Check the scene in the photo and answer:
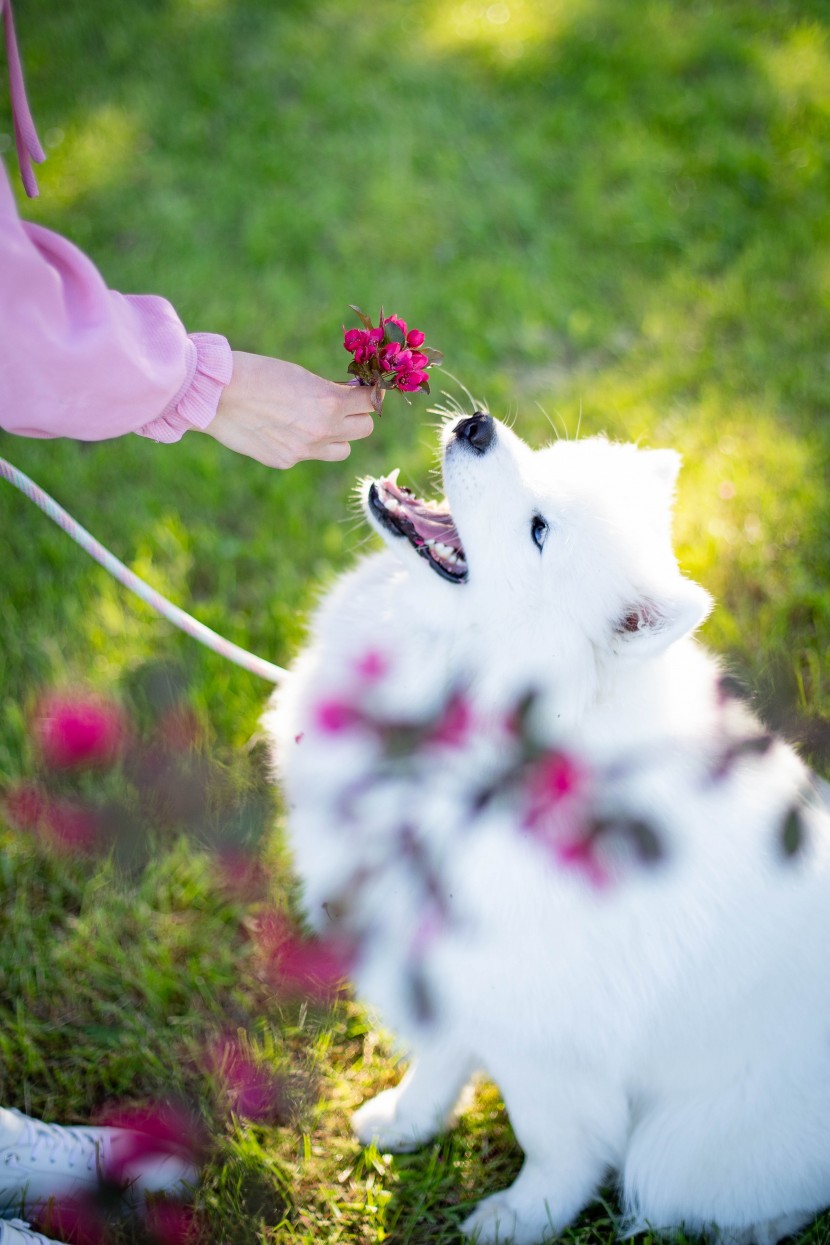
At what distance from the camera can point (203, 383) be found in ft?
5.90

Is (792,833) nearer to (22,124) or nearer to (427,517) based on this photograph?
(427,517)

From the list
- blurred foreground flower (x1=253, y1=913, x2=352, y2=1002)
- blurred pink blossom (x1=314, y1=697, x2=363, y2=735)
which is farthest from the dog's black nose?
blurred foreground flower (x1=253, y1=913, x2=352, y2=1002)

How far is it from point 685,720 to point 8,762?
211cm

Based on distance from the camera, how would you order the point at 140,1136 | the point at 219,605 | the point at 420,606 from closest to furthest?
the point at 420,606
the point at 140,1136
the point at 219,605

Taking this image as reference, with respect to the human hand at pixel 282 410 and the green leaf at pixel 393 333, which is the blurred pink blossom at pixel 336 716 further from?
the green leaf at pixel 393 333

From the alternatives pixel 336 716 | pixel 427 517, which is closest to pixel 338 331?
pixel 427 517

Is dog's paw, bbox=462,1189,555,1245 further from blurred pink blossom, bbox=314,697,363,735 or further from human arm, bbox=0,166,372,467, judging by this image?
human arm, bbox=0,166,372,467

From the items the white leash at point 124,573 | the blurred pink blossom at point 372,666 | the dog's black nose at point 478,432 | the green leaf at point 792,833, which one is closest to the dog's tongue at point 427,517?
the dog's black nose at point 478,432

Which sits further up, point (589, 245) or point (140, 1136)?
point (589, 245)

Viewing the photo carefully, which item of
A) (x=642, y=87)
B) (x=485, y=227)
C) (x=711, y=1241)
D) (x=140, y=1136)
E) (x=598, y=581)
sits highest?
(x=642, y=87)

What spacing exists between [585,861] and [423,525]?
0.82 meters

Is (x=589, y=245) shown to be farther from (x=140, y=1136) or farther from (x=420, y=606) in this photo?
(x=140, y=1136)

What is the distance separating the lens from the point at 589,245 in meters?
4.86

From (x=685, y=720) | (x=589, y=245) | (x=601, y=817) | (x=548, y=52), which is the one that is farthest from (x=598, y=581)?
(x=548, y=52)
